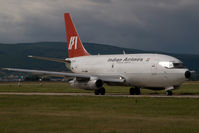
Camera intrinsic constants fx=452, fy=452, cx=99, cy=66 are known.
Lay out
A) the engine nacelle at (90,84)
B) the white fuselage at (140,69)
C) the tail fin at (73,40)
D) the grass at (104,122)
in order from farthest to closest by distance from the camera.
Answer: the tail fin at (73,40), the engine nacelle at (90,84), the white fuselage at (140,69), the grass at (104,122)

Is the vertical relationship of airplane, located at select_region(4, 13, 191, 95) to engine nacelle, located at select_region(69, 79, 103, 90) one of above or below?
above

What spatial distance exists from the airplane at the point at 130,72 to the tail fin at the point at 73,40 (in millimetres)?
2214

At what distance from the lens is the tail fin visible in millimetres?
59491

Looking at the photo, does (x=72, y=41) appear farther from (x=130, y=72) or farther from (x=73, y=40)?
(x=130, y=72)

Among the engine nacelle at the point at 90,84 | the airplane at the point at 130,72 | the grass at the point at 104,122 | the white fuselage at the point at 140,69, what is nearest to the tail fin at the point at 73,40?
the airplane at the point at 130,72

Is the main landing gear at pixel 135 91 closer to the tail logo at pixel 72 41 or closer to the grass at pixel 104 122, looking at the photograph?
the tail logo at pixel 72 41

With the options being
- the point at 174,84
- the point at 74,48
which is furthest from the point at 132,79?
the point at 74,48

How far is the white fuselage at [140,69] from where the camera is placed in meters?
44.0

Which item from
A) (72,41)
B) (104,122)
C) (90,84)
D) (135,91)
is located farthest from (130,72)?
(104,122)

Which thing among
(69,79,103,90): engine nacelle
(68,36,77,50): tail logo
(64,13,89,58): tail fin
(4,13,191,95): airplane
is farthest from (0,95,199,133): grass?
(68,36,77,50): tail logo

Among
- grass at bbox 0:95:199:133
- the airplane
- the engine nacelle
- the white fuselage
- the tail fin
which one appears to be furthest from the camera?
the tail fin

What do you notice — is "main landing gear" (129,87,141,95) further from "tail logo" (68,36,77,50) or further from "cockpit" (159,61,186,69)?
"tail logo" (68,36,77,50)

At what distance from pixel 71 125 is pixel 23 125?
206 cm

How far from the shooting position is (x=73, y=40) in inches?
2366
